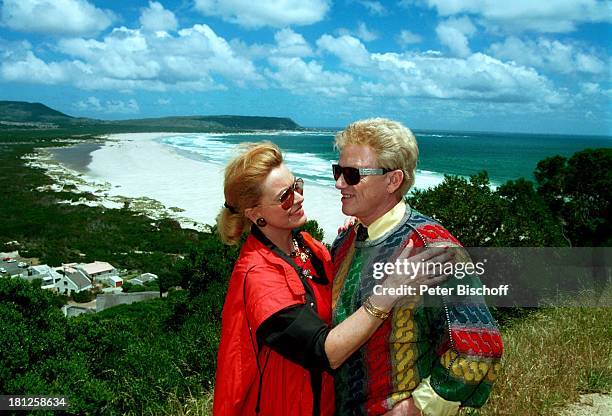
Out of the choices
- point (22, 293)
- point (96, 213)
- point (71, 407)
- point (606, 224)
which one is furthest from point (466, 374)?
point (96, 213)

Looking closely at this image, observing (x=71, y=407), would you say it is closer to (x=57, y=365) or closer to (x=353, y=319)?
(x=57, y=365)

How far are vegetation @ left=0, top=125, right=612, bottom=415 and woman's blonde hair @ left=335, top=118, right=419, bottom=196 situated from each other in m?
2.26

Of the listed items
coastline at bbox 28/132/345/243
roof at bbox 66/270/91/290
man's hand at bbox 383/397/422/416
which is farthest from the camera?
coastline at bbox 28/132/345/243

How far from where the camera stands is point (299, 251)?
2322 mm

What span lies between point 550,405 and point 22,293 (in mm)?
6371

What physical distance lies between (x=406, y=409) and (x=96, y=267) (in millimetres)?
28848

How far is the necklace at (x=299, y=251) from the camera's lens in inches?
90.4

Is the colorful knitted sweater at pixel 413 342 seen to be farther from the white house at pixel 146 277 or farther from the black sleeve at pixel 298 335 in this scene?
the white house at pixel 146 277

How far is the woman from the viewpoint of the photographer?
1.87 meters

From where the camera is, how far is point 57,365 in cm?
616

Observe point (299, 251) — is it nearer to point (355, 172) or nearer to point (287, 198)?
point (287, 198)

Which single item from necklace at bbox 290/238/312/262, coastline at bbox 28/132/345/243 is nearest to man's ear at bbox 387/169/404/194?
necklace at bbox 290/238/312/262

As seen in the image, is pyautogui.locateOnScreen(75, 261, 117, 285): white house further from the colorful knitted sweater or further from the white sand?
the colorful knitted sweater

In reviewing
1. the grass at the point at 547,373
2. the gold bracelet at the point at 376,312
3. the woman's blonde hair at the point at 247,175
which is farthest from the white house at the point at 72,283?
the gold bracelet at the point at 376,312
